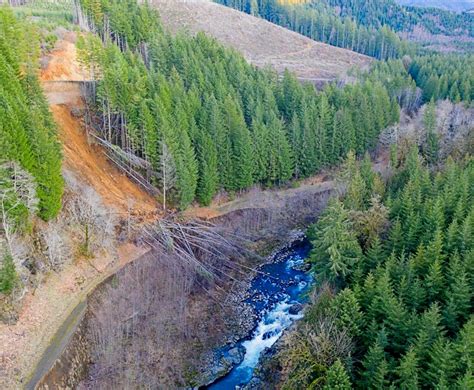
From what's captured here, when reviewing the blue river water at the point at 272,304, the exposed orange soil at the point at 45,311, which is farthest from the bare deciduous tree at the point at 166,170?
the blue river water at the point at 272,304

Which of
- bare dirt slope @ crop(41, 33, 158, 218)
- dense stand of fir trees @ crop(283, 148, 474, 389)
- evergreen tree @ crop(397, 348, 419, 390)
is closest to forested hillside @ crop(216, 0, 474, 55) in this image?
bare dirt slope @ crop(41, 33, 158, 218)

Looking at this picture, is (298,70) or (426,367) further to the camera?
(298,70)

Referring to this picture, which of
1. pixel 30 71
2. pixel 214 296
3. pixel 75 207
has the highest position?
pixel 30 71

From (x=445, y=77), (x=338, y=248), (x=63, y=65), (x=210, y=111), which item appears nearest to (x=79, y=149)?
(x=63, y=65)

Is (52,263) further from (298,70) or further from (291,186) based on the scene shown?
(298,70)

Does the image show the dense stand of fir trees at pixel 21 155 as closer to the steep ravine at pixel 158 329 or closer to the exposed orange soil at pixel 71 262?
the exposed orange soil at pixel 71 262

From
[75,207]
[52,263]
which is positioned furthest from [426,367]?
[75,207]
